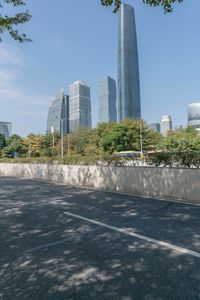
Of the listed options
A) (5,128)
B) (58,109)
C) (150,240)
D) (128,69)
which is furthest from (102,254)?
(128,69)

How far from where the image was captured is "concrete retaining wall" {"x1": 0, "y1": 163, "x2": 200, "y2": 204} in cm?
941

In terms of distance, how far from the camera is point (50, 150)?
2795 inches

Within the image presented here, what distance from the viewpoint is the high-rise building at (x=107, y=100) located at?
547 ft

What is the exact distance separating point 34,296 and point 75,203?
20.7ft

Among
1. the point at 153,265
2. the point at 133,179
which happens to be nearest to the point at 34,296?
the point at 153,265

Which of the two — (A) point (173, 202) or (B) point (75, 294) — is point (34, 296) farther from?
(A) point (173, 202)

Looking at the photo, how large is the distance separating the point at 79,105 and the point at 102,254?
10198 centimetres

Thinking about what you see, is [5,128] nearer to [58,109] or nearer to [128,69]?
[58,109]

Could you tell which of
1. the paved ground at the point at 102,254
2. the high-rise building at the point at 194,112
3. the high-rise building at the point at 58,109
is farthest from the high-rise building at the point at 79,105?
the paved ground at the point at 102,254

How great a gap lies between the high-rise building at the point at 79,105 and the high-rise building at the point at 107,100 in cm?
5413

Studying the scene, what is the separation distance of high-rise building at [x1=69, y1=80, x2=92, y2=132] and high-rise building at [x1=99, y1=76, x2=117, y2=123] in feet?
178

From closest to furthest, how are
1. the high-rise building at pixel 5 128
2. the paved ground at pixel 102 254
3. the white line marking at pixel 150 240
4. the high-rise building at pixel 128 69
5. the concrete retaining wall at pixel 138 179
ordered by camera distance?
the paved ground at pixel 102 254 < the white line marking at pixel 150 240 < the concrete retaining wall at pixel 138 179 < the high-rise building at pixel 5 128 < the high-rise building at pixel 128 69

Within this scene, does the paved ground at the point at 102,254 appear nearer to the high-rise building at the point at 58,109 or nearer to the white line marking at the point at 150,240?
the white line marking at the point at 150,240

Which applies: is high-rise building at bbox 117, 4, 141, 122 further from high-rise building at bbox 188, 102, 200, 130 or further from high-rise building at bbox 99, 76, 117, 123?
high-rise building at bbox 188, 102, 200, 130
